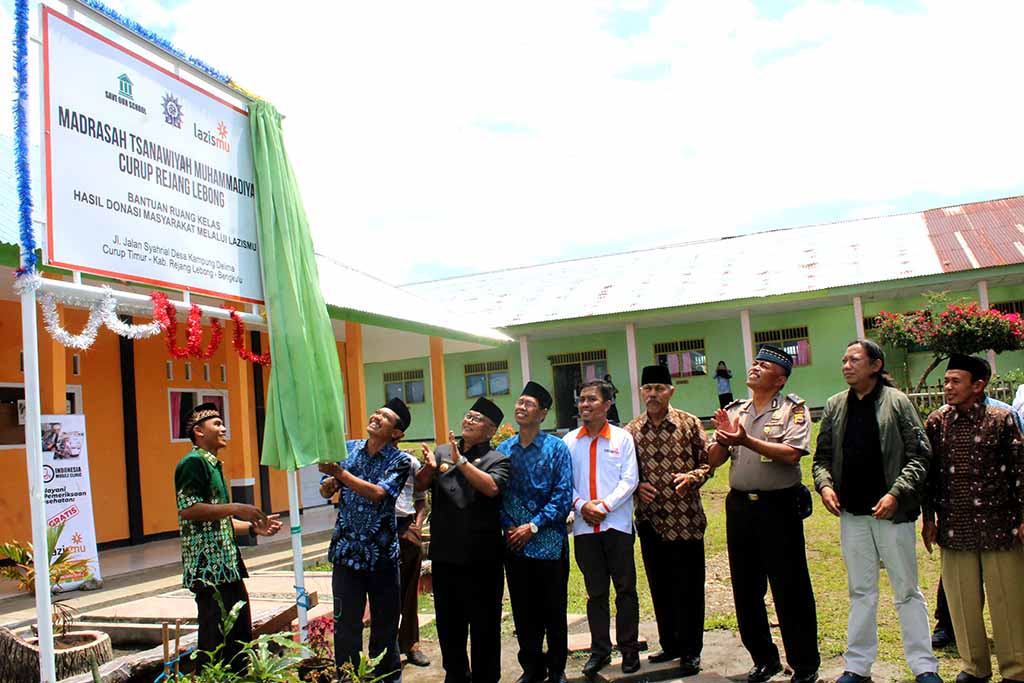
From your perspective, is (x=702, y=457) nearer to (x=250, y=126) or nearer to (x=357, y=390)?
(x=250, y=126)

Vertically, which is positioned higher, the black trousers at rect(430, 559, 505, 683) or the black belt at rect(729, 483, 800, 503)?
the black belt at rect(729, 483, 800, 503)

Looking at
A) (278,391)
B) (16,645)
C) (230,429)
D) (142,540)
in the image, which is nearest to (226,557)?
(278,391)

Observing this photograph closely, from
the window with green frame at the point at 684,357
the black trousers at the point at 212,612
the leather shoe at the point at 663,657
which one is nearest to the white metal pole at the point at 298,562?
the black trousers at the point at 212,612

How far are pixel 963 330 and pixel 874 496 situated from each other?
40.9 ft

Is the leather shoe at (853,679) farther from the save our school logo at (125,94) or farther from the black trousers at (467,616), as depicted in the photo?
the save our school logo at (125,94)

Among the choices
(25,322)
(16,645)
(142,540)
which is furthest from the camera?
(142,540)

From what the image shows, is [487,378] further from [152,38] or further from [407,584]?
[152,38]

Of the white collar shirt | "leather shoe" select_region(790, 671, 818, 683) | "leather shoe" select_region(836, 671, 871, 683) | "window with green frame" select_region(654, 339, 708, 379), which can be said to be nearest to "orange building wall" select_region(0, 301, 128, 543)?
the white collar shirt

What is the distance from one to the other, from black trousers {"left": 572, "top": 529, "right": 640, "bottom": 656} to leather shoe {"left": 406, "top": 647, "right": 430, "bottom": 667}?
4.40ft

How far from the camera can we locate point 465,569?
4922 millimetres

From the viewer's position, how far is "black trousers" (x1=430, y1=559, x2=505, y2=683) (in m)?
4.93

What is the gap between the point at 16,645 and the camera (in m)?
4.93

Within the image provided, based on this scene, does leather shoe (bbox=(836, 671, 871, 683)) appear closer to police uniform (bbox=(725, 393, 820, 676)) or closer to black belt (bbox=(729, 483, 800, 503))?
police uniform (bbox=(725, 393, 820, 676))

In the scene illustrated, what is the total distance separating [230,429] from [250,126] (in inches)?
321
